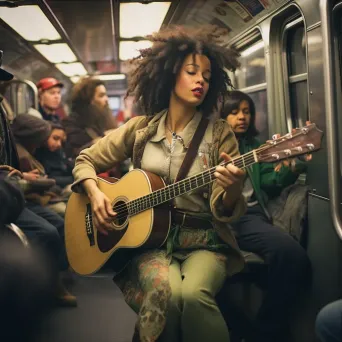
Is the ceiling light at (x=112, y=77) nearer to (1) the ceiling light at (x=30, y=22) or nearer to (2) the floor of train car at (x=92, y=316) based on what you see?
(1) the ceiling light at (x=30, y=22)

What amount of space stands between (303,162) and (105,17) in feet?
4.23

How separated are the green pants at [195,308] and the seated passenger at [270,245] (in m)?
0.31

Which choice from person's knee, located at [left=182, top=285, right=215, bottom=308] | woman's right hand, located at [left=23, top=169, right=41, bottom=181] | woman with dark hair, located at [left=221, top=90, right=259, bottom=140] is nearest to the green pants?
person's knee, located at [left=182, top=285, right=215, bottom=308]

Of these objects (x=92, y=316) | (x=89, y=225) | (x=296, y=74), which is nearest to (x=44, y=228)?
(x=89, y=225)

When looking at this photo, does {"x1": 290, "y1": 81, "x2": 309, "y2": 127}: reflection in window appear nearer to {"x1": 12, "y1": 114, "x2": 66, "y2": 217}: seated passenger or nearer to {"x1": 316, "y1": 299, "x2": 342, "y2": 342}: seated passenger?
{"x1": 316, "y1": 299, "x2": 342, "y2": 342}: seated passenger

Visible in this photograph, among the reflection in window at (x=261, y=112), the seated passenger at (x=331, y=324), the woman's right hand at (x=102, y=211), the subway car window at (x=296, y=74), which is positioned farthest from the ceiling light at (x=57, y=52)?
the seated passenger at (x=331, y=324)

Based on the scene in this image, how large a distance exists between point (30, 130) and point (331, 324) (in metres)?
1.77

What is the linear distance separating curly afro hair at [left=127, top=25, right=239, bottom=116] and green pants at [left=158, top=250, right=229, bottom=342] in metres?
0.79

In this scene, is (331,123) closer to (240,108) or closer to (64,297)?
(240,108)

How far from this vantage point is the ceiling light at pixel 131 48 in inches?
93.8

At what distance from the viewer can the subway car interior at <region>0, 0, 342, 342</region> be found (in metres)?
2.37

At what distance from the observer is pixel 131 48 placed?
7.98ft

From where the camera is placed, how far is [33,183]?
251 centimetres

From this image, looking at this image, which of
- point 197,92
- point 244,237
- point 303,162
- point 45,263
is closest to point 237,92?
point 197,92
